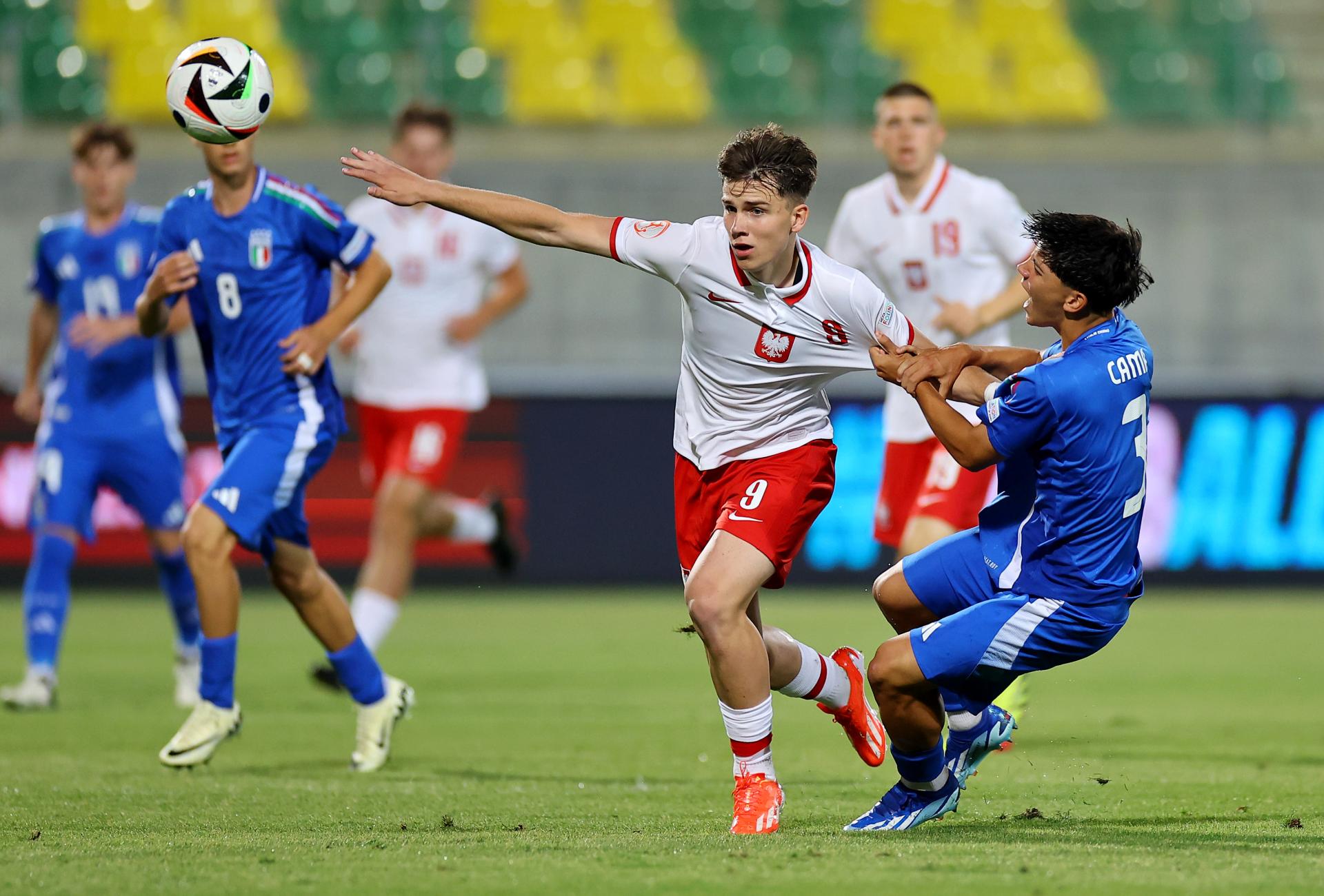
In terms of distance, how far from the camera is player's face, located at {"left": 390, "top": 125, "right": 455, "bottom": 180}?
9.21m

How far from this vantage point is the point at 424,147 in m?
9.21

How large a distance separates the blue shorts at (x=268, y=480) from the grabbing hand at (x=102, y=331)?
6.67 ft

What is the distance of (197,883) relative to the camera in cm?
427

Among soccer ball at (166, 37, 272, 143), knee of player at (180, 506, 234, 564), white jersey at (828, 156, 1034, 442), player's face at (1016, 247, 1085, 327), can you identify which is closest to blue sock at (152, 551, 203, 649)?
knee of player at (180, 506, 234, 564)

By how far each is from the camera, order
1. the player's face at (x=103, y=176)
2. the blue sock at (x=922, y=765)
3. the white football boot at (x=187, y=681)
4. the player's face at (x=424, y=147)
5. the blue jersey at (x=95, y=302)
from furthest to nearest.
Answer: the player's face at (x=424, y=147), the blue jersey at (x=95, y=302), the player's face at (x=103, y=176), the white football boot at (x=187, y=681), the blue sock at (x=922, y=765)

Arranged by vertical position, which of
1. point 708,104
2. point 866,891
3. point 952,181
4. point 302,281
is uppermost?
point 708,104

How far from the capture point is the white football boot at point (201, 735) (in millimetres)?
6391

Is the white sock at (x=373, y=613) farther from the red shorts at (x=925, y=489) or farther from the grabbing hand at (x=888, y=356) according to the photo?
the grabbing hand at (x=888, y=356)

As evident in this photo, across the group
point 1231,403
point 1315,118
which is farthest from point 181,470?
point 1315,118

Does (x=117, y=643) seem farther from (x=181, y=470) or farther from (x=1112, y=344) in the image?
(x=1112, y=344)

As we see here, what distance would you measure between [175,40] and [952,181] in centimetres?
1240

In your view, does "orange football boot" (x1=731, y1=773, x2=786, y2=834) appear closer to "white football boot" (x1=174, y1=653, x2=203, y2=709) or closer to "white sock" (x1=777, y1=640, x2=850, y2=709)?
"white sock" (x1=777, y1=640, x2=850, y2=709)

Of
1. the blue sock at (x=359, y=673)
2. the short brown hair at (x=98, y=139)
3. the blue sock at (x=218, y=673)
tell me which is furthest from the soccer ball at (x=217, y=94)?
the short brown hair at (x=98, y=139)

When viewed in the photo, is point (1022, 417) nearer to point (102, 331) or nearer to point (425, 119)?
point (425, 119)
